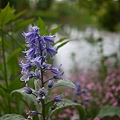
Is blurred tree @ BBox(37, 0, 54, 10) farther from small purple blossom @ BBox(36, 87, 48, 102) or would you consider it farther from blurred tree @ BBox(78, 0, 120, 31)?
small purple blossom @ BBox(36, 87, 48, 102)

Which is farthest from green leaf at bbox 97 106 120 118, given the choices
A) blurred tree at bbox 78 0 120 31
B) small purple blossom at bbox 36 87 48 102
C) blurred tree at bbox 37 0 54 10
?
blurred tree at bbox 37 0 54 10

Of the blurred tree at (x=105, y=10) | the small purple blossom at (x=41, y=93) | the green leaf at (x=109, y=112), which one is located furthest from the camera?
the blurred tree at (x=105, y=10)

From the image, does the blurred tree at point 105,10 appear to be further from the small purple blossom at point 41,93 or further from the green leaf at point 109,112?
the small purple blossom at point 41,93

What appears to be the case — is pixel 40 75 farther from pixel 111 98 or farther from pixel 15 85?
pixel 111 98

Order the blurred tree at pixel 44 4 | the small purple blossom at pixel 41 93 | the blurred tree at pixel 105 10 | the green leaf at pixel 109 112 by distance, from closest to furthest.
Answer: the small purple blossom at pixel 41 93
the green leaf at pixel 109 112
the blurred tree at pixel 105 10
the blurred tree at pixel 44 4

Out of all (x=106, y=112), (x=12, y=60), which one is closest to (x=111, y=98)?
(x=106, y=112)

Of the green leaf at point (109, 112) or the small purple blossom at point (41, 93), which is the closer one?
the small purple blossom at point (41, 93)

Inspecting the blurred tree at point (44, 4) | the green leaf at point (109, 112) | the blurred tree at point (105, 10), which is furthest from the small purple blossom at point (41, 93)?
the blurred tree at point (44, 4)

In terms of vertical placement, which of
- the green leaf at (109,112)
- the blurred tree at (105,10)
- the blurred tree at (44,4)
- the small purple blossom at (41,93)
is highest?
the blurred tree at (44,4)

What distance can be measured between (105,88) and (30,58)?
187 cm

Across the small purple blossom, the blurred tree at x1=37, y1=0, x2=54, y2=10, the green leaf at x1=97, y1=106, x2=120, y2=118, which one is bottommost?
the green leaf at x1=97, y1=106, x2=120, y2=118

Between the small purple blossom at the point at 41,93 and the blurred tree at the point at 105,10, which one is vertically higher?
the blurred tree at the point at 105,10

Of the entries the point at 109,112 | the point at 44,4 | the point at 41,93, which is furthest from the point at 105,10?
the point at 44,4

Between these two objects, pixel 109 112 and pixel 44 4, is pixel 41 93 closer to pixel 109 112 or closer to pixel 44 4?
pixel 109 112
